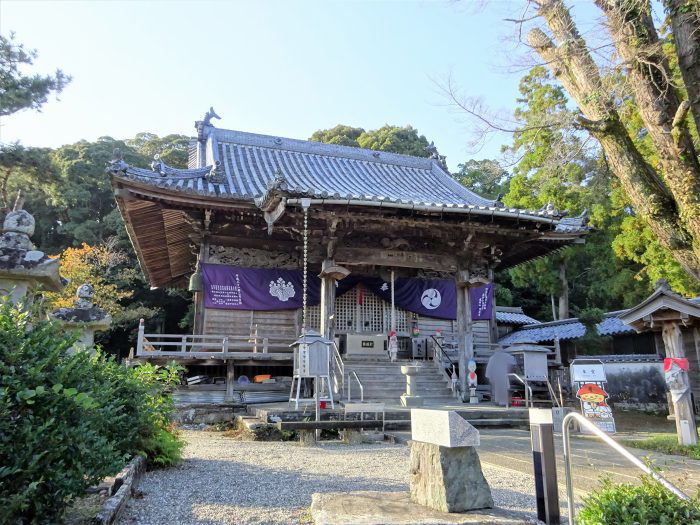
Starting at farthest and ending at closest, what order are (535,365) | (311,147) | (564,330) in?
(564,330), (311,147), (535,365)

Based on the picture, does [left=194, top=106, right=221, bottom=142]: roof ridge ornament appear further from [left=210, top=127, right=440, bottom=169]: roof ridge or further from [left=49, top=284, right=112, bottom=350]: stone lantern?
[left=49, top=284, right=112, bottom=350]: stone lantern

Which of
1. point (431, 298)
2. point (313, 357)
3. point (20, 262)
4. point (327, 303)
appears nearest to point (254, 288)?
point (327, 303)

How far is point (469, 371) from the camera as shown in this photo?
12.2 meters

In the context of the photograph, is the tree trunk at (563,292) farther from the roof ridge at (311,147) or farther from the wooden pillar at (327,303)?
the wooden pillar at (327,303)

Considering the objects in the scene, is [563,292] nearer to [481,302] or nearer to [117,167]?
[481,302]

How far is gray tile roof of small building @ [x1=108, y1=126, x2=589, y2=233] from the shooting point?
11211 mm

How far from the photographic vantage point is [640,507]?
9.02 feet

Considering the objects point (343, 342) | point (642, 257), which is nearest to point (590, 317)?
point (642, 257)

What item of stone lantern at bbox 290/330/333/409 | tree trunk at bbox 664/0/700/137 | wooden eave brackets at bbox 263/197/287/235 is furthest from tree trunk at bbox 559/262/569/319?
tree trunk at bbox 664/0/700/137

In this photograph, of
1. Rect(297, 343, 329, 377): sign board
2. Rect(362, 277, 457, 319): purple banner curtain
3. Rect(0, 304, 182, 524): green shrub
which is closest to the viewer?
Rect(0, 304, 182, 524): green shrub

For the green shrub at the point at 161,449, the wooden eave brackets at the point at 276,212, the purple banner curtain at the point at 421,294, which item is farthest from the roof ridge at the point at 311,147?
the green shrub at the point at 161,449

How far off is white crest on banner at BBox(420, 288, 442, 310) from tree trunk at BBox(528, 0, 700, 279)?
10088 millimetres

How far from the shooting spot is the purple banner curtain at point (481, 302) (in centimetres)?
1575

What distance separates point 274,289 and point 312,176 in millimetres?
4521
